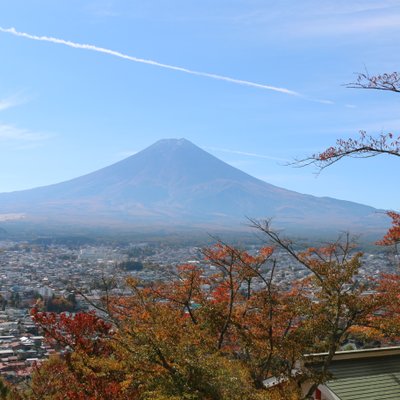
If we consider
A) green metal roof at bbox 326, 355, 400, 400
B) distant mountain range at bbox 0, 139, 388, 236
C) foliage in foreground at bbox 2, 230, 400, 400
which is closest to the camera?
foliage in foreground at bbox 2, 230, 400, 400

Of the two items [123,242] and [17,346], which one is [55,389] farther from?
[123,242]

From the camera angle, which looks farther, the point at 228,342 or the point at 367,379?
the point at 228,342

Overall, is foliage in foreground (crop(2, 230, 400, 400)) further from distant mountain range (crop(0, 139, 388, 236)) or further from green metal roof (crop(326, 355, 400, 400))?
distant mountain range (crop(0, 139, 388, 236))

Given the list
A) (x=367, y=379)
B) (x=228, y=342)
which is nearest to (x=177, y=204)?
(x=228, y=342)

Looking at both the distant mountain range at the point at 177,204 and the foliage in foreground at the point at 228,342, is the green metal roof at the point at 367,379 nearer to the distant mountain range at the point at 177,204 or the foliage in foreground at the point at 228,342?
the foliage in foreground at the point at 228,342

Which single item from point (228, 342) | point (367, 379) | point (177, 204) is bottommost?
point (177, 204)

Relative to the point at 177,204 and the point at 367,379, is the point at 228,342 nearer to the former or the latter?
the point at 367,379

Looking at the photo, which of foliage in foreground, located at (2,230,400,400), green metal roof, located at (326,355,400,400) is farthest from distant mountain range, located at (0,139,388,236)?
green metal roof, located at (326,355,400,400)

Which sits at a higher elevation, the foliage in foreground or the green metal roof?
A: the foliage in foreground

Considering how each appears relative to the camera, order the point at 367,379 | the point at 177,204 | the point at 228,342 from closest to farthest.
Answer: the point at 367,379 < the point at 228,342 < the point at 177,204

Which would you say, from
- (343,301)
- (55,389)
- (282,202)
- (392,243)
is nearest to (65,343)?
(55,389)
